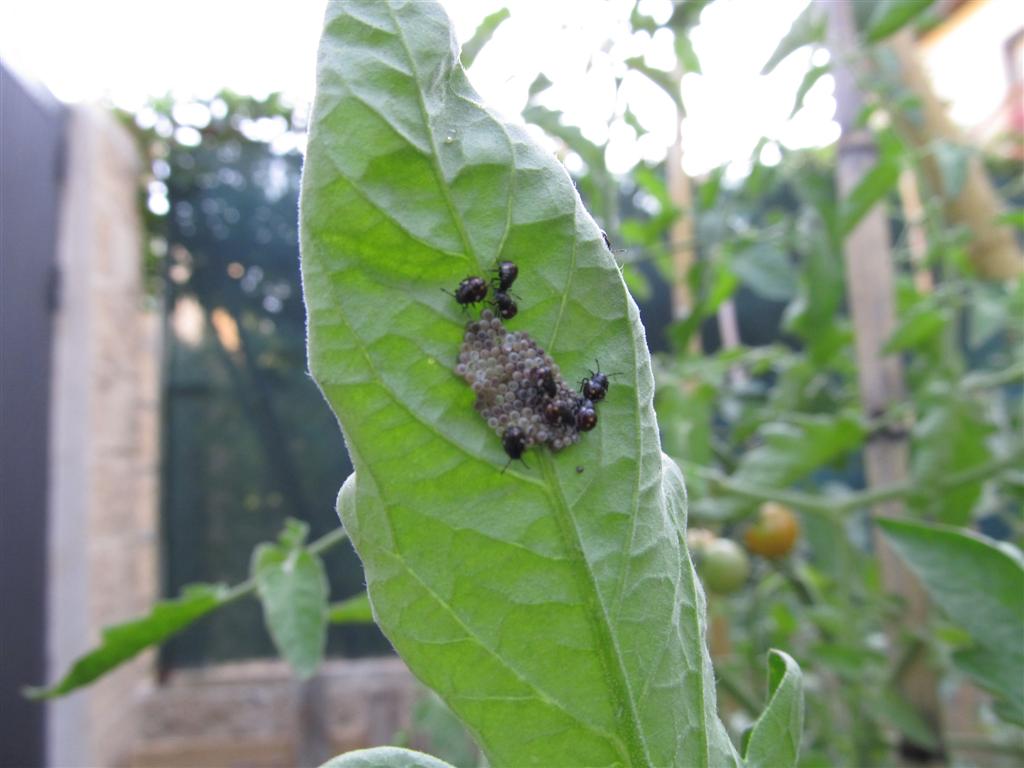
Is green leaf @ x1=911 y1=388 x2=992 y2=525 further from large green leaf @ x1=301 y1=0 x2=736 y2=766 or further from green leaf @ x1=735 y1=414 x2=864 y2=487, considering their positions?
large green leaf @ x1=301 y1=0 x2=736 y2=766

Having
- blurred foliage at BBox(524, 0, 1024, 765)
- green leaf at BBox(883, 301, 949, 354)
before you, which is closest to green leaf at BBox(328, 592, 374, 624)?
blurred foliage at BBox(524, 0, 1024, 765)

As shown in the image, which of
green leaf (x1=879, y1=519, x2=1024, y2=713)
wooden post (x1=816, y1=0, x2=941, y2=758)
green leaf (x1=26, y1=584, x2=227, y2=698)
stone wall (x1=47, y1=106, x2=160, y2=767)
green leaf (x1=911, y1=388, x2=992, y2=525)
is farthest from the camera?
stone wall (x1=47, y1=106, x2=160, y2=767)

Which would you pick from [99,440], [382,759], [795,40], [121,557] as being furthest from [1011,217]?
[121,557]

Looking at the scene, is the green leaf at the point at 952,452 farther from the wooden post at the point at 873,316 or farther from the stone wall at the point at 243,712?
the stone wall at the point at 243,712

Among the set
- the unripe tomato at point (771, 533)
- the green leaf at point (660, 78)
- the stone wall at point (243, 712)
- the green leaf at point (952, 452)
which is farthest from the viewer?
the stone wall at point (243, 712)

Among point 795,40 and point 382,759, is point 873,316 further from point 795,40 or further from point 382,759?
point 382,759

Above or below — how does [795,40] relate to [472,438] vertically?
above

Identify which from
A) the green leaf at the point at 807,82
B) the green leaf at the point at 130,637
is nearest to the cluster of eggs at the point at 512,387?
the green leaf at the point at 130,637
